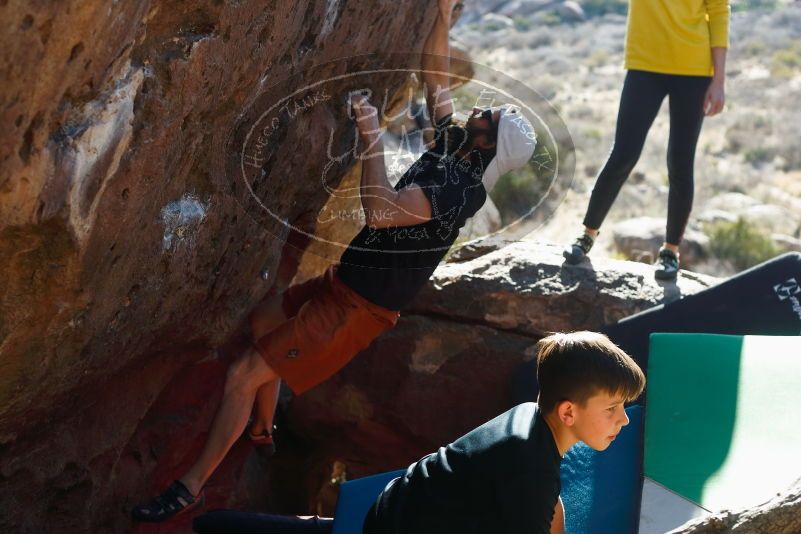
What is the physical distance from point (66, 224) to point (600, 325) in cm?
281

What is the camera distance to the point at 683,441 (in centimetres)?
380

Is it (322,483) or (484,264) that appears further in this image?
(322,483)

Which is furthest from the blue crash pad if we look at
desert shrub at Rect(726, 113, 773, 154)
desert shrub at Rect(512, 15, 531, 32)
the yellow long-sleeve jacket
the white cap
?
desert shrub at Rect(512, 15, 531, 32)

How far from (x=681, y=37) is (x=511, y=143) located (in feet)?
4.94

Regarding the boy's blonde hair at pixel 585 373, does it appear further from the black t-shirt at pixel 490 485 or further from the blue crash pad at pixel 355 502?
the blue crash pad at pixel 355 502

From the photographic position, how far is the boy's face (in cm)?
267

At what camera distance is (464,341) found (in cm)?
499

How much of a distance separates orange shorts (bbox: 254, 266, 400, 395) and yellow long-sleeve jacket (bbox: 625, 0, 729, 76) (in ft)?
5.76

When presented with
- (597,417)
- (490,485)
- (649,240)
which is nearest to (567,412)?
(597,417)

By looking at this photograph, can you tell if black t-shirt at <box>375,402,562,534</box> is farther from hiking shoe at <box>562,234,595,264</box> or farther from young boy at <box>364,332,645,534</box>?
hiking shoe at <box>562,234,595,264</box>

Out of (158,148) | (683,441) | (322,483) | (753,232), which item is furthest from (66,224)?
(753,232)

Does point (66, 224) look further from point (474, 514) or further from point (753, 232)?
point (753, 232)
